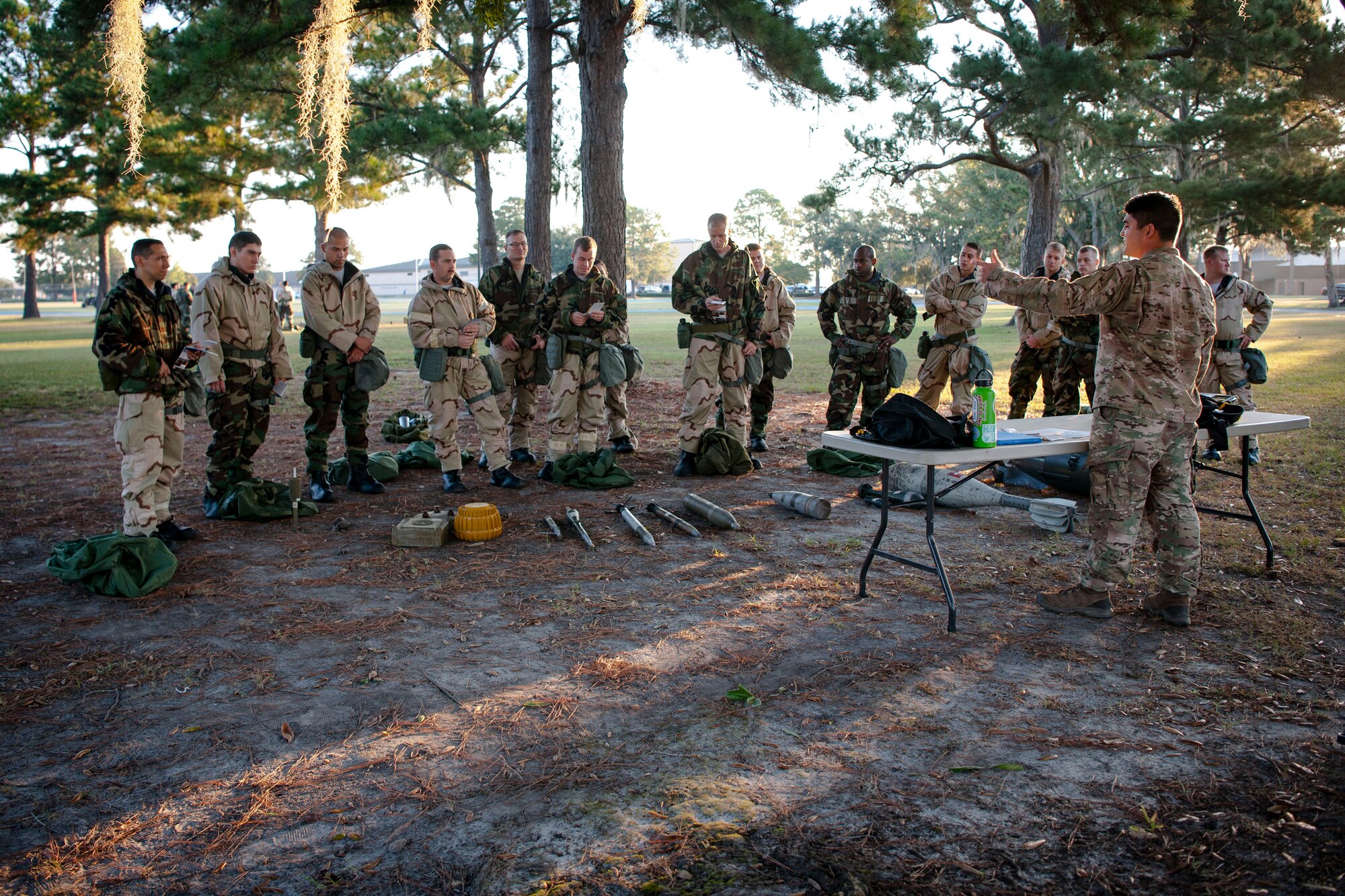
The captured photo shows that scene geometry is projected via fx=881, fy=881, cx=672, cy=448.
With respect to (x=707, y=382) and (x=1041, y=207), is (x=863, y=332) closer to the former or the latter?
(x=707, y=382)

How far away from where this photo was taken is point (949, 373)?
9.07m

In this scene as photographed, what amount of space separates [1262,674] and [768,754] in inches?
96.6

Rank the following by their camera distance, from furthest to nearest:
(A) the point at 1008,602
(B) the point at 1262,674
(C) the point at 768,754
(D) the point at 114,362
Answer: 1. (D) the point at 114,362
2. (A) the point at 1008,602
3. (B) the point at 1262,674
4. (C) the point at 768,754

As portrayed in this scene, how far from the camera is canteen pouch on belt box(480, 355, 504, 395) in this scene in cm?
807

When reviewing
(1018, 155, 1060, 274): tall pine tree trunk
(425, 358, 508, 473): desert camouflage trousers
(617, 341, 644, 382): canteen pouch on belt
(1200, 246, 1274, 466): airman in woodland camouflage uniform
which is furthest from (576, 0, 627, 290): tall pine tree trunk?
(1018, 155, 1060, 274): tall pine tree trunk

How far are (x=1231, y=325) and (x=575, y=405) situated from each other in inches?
261

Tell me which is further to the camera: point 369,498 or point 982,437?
point 369,498

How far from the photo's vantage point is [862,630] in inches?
184

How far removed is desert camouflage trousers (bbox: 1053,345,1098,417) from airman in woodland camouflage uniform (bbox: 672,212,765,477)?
3171 millimetres

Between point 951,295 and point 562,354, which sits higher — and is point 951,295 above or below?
above

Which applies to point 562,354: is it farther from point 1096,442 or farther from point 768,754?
point 768,754

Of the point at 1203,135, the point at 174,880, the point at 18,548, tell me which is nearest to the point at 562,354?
the point at 18,548

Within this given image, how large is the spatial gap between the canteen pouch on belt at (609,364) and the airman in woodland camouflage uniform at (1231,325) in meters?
5.75

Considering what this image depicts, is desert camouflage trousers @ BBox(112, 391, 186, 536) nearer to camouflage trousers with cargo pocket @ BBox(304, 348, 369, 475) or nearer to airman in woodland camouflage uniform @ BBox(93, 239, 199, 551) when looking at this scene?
airman in woodland camouflage uniform @ BBox(93, 239, 199, 551)
